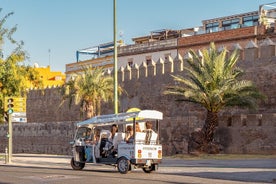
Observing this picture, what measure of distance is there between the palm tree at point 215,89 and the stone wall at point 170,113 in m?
1.07

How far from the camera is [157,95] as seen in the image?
131 ft

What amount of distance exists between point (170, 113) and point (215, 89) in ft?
30.8

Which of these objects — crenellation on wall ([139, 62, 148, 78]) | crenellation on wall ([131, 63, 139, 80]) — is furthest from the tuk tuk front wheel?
crenellation on wall ([131, 63, 139, 80])

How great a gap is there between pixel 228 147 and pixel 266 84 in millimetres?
4523

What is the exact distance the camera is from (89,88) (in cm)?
3844

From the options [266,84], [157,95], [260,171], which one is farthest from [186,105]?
[260,171]

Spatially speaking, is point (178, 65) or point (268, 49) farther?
point (178, 65)

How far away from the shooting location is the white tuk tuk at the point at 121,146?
19.3 meters

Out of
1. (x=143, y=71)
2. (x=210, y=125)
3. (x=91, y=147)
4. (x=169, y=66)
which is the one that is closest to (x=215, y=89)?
(x=210, y=125)

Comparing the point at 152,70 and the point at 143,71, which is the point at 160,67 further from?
the point at 143,71

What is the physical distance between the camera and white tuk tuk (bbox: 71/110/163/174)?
761 inches

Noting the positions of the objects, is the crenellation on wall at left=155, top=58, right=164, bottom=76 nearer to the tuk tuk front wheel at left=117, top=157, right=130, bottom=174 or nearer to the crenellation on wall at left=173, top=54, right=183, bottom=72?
the crenellation on wall at left=173, top=54, right=183, bottom=72

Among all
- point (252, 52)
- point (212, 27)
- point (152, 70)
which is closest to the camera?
point (252, 52)

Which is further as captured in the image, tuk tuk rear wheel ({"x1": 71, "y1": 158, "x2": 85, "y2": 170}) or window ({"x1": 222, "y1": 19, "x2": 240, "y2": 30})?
window ({"x1": 222, "y1": 19, "x2": 240, "y2": 30})
